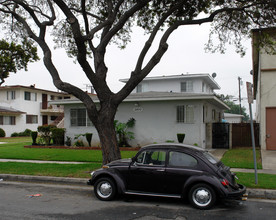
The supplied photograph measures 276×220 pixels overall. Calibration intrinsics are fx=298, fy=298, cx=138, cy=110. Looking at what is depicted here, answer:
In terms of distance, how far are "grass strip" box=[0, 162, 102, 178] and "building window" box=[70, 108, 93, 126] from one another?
27.5 feet

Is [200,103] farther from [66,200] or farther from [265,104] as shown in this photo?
[66,200]

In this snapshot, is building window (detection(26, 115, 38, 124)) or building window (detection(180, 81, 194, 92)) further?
building window (detection(26, 115, 38, 124))

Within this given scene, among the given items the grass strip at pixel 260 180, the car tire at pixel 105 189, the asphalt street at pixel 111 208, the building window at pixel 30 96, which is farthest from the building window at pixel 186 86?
the car tire at pixel 105 189

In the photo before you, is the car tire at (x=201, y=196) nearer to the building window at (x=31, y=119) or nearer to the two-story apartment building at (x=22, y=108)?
the two-story apartment building at (x=22, y=108)

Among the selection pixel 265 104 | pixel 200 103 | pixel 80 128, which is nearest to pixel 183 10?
pixel 200 103

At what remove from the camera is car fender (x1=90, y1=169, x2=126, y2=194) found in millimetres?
7086

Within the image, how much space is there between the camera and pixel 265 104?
1712 centimetres

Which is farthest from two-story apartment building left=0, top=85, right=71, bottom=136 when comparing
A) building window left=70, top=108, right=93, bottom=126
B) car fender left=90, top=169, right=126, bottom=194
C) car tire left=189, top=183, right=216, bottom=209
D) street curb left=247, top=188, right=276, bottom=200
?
car tire left=189, top=183, right=216, bottom=209

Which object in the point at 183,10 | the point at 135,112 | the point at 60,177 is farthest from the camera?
the point at 135,112

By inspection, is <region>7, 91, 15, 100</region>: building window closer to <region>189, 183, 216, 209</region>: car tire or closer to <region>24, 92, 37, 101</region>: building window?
<region>24, 92, 37, 101</region>: building window

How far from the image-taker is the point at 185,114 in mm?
18266

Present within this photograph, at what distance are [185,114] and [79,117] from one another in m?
7.58

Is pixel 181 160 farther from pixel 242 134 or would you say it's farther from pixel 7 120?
pixel 7 120

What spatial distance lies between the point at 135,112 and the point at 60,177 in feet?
33.7
